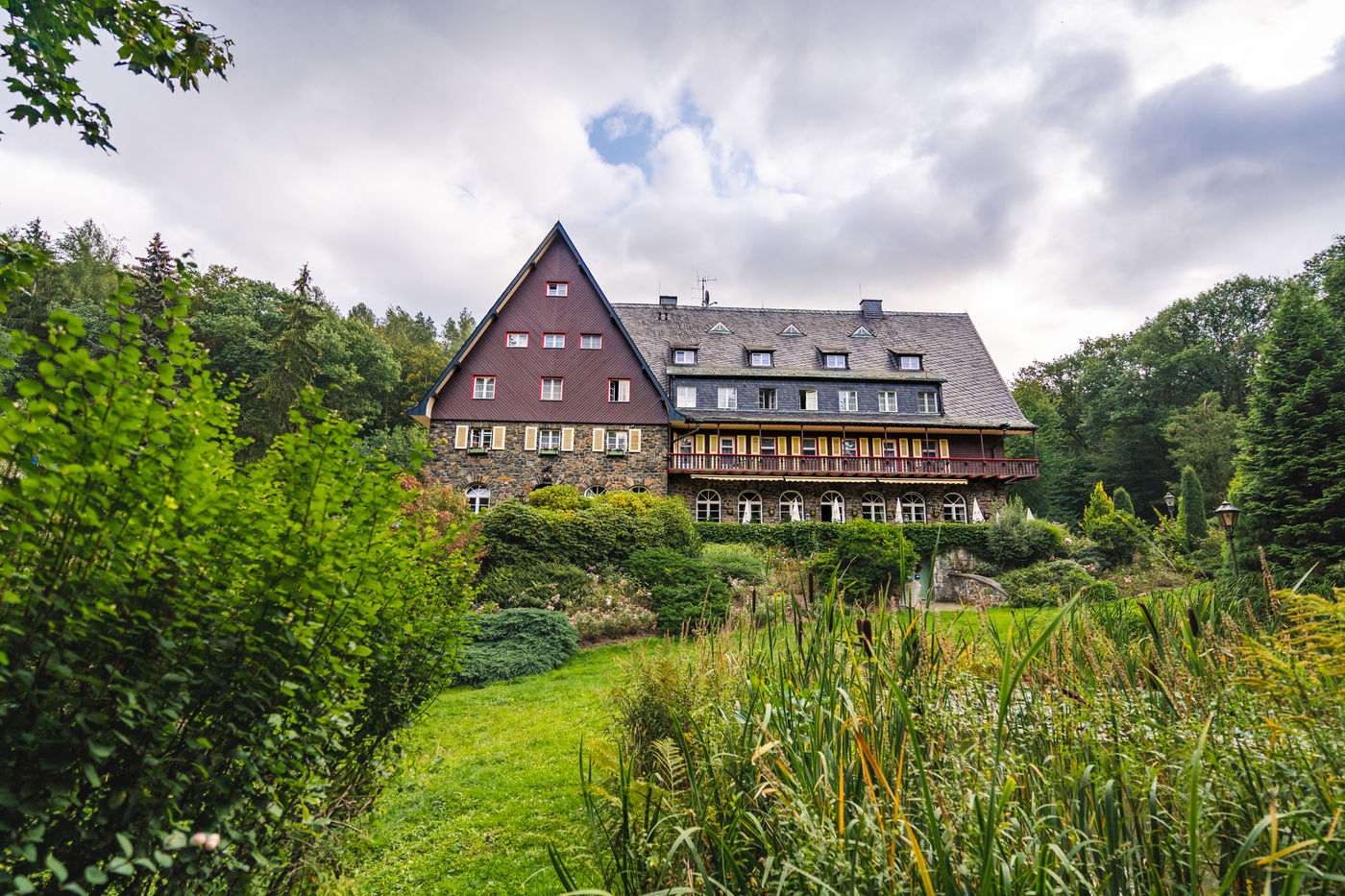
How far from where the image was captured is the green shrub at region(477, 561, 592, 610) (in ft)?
44.1

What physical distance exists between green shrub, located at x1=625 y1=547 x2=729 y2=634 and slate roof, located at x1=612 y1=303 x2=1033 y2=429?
34.6 feet

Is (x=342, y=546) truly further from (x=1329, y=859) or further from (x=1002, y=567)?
(x=1002, y=567)

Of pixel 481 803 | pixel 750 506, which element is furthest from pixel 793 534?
pixel 481 803

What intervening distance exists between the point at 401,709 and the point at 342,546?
1804 millimetres

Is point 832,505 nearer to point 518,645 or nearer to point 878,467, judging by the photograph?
point 878,467

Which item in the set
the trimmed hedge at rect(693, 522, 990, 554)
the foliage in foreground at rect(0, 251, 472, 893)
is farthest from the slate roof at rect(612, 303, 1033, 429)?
the foliage in foreground at rect(0, 251, 472, 893)

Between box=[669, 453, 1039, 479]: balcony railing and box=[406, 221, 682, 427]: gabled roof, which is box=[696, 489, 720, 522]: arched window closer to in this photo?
box=[669, 453, 1039, 479]: balcony railing

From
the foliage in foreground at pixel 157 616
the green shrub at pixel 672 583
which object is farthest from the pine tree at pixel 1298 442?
the foliage in foreground at pixel 157 616

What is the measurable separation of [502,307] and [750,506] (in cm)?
1236

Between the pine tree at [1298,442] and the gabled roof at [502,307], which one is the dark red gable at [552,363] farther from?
the pine tree at [1298,442]

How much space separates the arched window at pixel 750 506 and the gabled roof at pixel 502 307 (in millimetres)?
4211

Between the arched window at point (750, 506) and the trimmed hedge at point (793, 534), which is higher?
the arched window at point (750, 506)

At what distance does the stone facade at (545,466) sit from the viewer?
2270 centimetres

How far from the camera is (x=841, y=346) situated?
27781 millimetres
